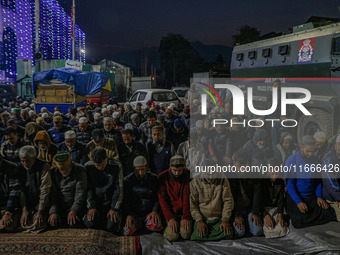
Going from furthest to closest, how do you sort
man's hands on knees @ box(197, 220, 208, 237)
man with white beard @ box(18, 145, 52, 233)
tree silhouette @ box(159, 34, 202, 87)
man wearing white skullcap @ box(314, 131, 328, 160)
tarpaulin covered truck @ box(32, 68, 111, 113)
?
tree silhouette @ box(159, 34, 202, 87)
tarpaulin covered truck @ box(32, 68, 111, 113)
man wearing white skullcap @ box(314, 131, 328, 160)
man with white beard @ box(18, 145, 52, 233)
man's hands on knees @ box(197, 220, 208, 237)

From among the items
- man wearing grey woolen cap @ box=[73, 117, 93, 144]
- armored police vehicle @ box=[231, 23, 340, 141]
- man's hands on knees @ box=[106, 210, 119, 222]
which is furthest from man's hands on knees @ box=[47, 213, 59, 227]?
armored police vehicle @ box=[231, 23, 340, 141]

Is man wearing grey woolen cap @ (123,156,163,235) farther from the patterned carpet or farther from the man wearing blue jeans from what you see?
the man wearing blue jeans

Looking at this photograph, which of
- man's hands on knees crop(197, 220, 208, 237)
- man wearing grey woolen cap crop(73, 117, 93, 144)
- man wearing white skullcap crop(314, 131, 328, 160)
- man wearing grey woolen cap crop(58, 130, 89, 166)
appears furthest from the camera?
man wearing grey woolen cap crop(73, 117, 93, 144)

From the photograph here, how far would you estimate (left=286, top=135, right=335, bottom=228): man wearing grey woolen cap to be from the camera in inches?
191

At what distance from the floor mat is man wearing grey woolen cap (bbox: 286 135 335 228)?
135mm

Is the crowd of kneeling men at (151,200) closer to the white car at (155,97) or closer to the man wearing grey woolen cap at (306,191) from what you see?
the man wearing grey woolen cap at (306,191)

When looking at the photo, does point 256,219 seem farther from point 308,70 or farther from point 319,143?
point 308,70

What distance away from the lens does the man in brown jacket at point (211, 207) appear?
4.80m

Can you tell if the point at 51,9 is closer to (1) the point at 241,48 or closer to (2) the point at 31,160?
(1) the point at 241,48

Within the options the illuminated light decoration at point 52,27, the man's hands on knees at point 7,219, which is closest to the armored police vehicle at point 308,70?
the man's hands on knees at point 7,219

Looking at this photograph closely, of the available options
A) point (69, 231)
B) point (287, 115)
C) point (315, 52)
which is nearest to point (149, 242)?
point (69, 231)

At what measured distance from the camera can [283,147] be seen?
667 cm

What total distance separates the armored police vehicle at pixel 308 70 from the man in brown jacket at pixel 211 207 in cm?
360

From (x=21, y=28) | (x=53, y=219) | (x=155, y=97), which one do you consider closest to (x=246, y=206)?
(x=53, y=219)
